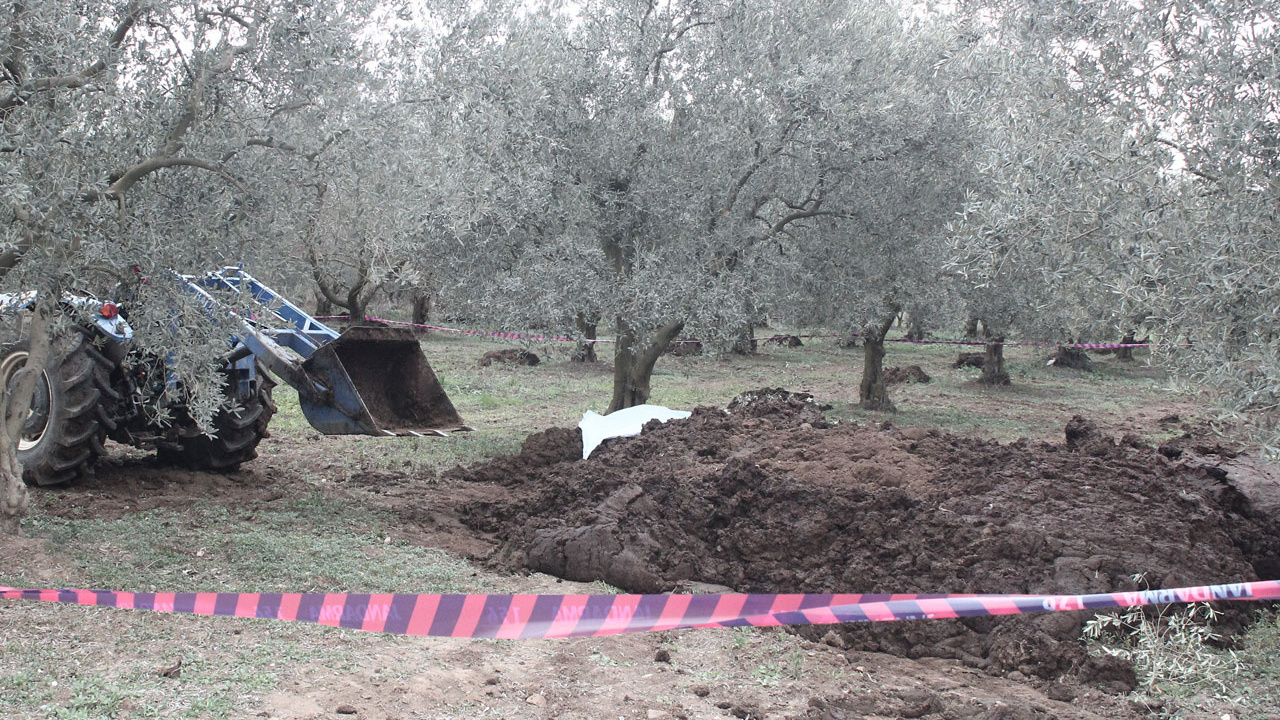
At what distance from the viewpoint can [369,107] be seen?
657 cm

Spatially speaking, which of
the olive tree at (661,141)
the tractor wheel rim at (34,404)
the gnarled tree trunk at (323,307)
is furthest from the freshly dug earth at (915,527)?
the gnarled tree trunk at (323,307)

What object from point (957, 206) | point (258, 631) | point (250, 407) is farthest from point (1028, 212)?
point (957, 206)

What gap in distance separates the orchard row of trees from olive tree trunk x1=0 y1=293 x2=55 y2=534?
0.10ft

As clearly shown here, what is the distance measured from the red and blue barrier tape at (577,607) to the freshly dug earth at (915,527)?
421 millimetres

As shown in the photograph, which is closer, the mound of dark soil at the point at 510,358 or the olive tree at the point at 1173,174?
the olive tree at the point at 1173,174

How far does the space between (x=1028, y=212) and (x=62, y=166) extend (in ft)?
17.4

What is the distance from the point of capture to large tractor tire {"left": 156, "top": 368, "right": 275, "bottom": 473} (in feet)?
28.2

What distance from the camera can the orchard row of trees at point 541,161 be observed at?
5.11 m

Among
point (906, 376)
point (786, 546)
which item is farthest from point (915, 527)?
point (906, 376)

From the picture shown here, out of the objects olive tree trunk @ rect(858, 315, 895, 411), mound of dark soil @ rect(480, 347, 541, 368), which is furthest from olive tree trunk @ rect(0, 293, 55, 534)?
mound of dark soil @ rect(480, 347, 541, 368)

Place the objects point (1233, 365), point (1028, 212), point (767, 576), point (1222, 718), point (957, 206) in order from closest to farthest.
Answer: point (1222, 718)
point (1233, 365)
point (1028, 212)
point (767, 576)
point (957, 206)

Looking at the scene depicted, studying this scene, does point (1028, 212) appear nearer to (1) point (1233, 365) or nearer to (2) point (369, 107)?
(1) point (1233, 365)

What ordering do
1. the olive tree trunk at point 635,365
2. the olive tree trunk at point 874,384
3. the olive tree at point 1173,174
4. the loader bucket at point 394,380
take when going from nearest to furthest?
the olive tree at point 1173,174 → the loader bucket at point 394,380 → the olive tree trunk at point 635,365 → the olive tree trunk at point 874,384

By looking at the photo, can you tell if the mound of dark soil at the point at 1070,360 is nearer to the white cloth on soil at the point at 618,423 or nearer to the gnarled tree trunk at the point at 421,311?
the white cloth on soil at the point at 618,423
